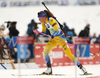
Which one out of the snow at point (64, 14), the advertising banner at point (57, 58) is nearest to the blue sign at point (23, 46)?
the advertising banner at point (57, 58)

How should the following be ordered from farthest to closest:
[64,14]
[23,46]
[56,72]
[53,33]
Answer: [64,14], [56,72], [53,33], [23,46]

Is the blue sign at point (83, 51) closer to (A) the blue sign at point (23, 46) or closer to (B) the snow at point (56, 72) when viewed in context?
(B) the snow at point (56, 72)

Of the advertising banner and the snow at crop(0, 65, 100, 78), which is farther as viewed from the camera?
the advertising banner

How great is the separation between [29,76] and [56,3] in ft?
70.6

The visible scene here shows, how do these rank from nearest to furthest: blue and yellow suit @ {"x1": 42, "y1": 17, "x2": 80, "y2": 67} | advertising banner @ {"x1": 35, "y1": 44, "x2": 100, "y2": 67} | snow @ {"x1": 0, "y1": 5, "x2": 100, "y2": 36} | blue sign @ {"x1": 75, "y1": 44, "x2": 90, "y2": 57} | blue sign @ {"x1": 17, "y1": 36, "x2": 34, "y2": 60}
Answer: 1. blue sign @ {"x1": 17, "y1": 36, "x2": 34, "y2": 60}
2. blue and yellow suit @ {"x1": 42, "y1": 17, "x2": 80, "y2": 67}
3. blue sign @ {"x1": 75, "y1": 44, "x2": 90, "y2": 57}
4. advertising banner @ {"x1": 35, "y1": 44, "x2": 100, "y2": 67}
5. snow @ {"x1": 0, "y1": 5, "x2": 100, "y2": 36}

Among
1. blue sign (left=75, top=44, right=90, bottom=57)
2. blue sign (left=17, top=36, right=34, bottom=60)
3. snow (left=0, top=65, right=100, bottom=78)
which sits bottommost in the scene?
snow (left=0, top=65, right=100, bottom=78)

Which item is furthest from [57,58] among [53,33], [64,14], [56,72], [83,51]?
[64,14]

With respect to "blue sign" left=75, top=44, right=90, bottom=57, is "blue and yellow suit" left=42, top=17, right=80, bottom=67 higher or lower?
higher

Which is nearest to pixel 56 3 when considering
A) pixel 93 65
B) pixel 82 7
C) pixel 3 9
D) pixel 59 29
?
pixel 82 7

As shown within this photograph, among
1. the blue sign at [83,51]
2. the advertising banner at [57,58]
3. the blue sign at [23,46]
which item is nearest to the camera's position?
the blue sign at [23,46]

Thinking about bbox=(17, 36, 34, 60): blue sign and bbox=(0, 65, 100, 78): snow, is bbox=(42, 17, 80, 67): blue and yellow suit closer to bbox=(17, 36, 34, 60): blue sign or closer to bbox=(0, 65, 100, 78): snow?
bbox=(0, 65, 100, 78): snow

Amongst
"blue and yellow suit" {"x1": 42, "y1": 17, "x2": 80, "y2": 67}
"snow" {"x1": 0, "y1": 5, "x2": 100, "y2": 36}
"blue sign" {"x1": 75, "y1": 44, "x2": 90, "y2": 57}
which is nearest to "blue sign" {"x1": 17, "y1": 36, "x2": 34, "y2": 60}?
"blue and yellow suit" {"x1": 42, "y1": 17, "x2": 80, "y2": 67}

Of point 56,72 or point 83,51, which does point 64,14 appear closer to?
point 56,72

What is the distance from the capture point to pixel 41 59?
468 inches
